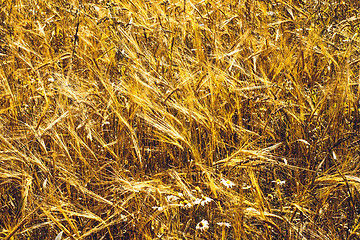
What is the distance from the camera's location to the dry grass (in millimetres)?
1103

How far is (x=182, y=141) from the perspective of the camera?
1.31 metres

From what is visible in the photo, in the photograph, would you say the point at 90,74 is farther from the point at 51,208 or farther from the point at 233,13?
the point at 233,13

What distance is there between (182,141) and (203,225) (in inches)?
13.1

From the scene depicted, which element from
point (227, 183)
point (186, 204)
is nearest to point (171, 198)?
point (186, 204)

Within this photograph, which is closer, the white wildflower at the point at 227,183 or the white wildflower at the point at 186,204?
the white wildflower at the point at 186,204

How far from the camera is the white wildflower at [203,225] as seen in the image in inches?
42.3

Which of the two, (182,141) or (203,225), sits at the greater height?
(182,141)

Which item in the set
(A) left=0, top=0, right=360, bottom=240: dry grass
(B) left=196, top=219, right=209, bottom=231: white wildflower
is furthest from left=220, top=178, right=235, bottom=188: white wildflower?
(B) left=196, top=219, right=209, bottom=231: white wildflower

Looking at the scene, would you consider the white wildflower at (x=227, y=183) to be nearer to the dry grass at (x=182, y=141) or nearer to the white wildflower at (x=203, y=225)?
the dry grass at (x=182, y=141)

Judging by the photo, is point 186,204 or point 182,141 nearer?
point 186,204

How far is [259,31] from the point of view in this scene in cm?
178

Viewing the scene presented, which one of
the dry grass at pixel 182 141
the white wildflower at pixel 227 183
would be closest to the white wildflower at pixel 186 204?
the dry grass at pixel 182 141

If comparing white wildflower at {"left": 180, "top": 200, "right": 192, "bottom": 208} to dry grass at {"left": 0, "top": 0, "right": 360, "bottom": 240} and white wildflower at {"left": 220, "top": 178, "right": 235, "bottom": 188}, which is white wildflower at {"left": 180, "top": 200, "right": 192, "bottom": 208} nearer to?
dry grass at {"left": 0, "top": 0, "right": 360, "bottom": 240}

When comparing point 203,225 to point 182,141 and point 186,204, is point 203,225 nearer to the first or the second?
point 186,204
